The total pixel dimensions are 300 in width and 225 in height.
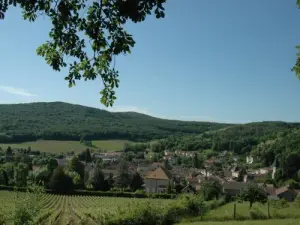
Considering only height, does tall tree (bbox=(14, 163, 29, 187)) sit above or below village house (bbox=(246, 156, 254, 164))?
below

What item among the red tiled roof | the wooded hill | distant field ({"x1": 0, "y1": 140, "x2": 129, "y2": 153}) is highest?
the wooded hill

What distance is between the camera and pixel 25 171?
2707 inches

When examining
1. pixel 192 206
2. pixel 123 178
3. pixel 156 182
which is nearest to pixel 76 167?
pixel 123 178

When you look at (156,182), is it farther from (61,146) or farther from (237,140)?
(237,140)

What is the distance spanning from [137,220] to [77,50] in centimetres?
2112

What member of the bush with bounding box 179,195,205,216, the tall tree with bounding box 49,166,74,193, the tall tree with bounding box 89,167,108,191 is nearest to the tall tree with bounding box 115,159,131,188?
the tall tree with bounding box 89,167,108,191

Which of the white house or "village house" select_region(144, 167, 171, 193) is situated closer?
"village house" select_region(144, 167, 171, 193)

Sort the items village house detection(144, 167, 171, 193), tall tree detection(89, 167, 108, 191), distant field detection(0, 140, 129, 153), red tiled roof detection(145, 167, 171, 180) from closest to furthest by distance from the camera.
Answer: tall tree detection(89, 167, 108, 191), village house detection(144, 167, 171, 193), red tiled roof detection(145, 167, 171, 180), distant field detection(0, 140, 129, 153)

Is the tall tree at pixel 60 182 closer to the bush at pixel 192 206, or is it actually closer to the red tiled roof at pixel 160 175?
the red tiled roof at pixel 160 175

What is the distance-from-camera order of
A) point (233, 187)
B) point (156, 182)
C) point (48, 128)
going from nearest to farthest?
point (233, 187), point (156, 182), point (48, 128)

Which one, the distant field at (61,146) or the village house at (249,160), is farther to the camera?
the distant field at (61,146)

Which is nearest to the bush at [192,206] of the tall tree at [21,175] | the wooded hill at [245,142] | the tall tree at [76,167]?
the tall tree at [21,175]

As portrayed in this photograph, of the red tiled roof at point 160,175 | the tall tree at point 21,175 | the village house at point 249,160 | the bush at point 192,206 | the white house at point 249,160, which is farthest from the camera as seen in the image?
the white house at point 249,160

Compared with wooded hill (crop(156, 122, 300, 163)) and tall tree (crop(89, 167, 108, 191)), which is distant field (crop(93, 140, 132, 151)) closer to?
wooded hill (crop(156, 122, 300, 163))
